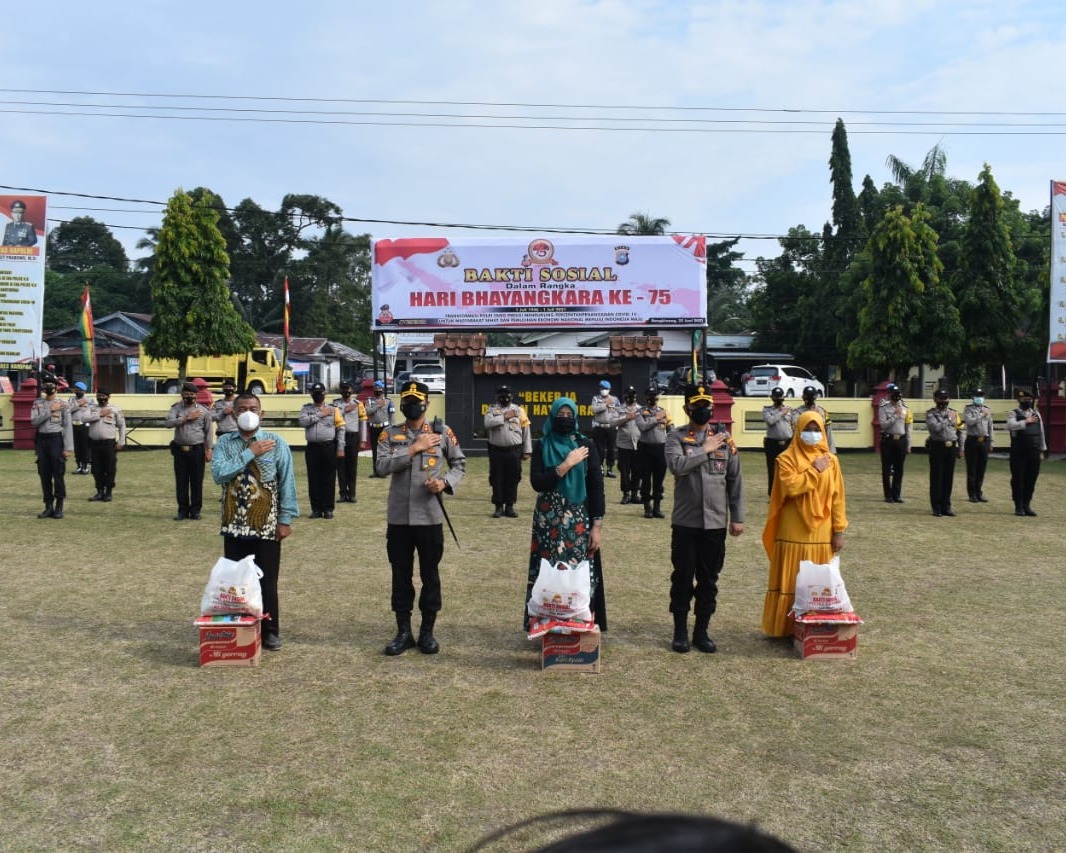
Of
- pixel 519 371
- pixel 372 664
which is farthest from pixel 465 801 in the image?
pixel 519 371

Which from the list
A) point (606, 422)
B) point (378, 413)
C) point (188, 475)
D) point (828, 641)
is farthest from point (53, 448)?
point (828, 641)

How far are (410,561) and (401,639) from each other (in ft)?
1.73

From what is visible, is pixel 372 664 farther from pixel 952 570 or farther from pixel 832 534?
pixel 952 570

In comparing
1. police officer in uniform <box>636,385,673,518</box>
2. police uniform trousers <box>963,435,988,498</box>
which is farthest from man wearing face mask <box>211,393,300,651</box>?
police uniform trousers <box>963,435,988,498</box>

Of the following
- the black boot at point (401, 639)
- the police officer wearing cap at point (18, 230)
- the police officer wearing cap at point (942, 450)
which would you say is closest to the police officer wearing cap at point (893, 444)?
the police officer wearing cap at point (942, 450)

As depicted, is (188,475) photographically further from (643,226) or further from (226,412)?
(643,226)

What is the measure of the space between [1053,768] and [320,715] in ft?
12.2

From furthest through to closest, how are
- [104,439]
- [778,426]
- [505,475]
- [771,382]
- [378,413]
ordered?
[771,382]
[378,413]
[778,426]
[104,439]
[505,475]

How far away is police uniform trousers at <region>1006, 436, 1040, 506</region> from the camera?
1360cm

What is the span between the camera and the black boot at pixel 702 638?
6.83m

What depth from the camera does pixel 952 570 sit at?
9750mm

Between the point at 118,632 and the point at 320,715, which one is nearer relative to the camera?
the point at 320,715

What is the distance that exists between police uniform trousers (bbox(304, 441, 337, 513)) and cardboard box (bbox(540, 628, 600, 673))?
7.27 m

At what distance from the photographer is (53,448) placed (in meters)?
12.8
